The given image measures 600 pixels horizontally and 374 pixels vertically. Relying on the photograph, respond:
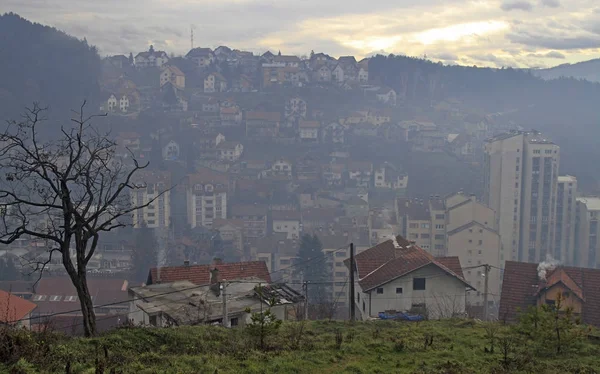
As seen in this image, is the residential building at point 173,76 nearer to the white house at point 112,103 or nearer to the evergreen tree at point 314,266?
the white house at point 112,103

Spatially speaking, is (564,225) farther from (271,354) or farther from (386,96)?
(386,96)

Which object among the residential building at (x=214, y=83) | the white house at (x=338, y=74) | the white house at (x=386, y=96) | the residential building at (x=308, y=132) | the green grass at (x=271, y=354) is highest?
the white house at (x=338, y=74)

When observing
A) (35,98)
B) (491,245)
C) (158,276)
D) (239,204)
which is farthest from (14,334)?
(35,98)

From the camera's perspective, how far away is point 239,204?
5969 cm

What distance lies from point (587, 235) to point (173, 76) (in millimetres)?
67625

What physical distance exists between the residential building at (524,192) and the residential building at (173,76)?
59962mm

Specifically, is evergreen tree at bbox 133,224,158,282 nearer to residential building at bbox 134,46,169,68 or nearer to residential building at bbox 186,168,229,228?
residential building at bbox 186,168,229,228

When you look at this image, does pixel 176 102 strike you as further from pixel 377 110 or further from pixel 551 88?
pixel 551 88

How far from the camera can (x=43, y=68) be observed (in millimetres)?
92688

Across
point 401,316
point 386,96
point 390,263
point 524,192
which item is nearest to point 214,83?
point 386,96

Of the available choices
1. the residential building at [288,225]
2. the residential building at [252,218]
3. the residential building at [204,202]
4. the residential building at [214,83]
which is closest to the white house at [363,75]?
the residential building at [214,83]

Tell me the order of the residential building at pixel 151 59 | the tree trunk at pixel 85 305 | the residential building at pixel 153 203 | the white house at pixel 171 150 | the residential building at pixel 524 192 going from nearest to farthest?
1. the tree trunk at pixel 85 305
2. the residential building at pixel 524 192
3. the residential building at pixel 153 203
4. the white house at pixel 171 150
5. the residential building at pixel 151 59

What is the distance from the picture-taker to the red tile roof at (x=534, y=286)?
16.2m

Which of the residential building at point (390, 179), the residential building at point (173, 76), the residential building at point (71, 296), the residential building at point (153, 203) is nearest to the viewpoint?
the residential building at point (71, 296)
